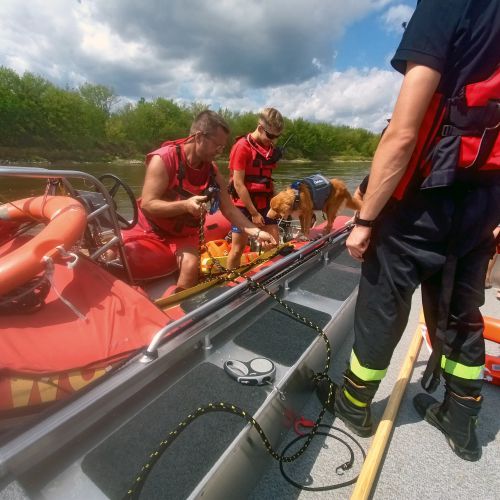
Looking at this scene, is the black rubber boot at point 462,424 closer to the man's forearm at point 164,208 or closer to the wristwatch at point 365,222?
the wristwatch at point 365,222

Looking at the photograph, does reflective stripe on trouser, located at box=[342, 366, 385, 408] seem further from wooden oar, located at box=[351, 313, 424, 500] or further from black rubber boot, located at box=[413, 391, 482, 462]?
black rubber boot, located at box=[413, 391, 482, 462]

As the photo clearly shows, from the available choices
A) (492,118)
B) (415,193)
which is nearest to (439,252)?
(415,193)

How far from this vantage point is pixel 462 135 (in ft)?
3.33

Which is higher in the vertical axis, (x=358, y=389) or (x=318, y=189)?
(x=318, y=189)

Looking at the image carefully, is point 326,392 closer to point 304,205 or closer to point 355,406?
point 355,406

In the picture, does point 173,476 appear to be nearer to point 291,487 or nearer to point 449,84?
point 291,487

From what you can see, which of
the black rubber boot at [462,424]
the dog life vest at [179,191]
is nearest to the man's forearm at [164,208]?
the dog life vest at [179,191]

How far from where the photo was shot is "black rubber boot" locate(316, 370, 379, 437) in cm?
134

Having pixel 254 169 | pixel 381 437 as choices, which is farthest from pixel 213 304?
pixel 254 169

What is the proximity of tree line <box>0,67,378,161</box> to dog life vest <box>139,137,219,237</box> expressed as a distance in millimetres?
32438

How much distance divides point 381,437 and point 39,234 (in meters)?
1.54

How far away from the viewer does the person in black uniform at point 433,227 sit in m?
0.93

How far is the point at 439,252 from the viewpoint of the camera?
1.13 meters

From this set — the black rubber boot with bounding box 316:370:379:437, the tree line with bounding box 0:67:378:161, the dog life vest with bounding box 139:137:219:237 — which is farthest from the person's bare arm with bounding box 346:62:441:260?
the tree line with bounding box 0:67:378:161
